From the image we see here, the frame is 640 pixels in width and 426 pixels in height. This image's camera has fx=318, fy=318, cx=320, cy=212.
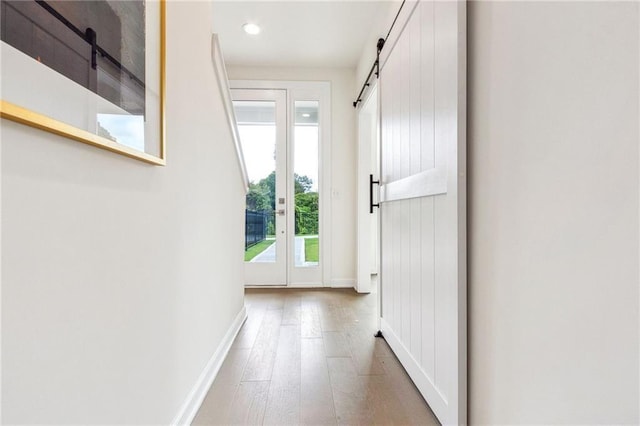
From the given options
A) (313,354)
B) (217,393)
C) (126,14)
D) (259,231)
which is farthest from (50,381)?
(259,231)

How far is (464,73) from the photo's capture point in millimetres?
1090

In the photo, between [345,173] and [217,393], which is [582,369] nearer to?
[217,393]

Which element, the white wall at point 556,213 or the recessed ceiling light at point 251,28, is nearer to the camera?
the white wall at point 556,213

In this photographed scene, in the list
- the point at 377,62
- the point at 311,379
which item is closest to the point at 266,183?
the point at 377,62

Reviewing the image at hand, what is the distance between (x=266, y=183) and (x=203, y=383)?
252cm

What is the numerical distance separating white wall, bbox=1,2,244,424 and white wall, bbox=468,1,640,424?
103cm

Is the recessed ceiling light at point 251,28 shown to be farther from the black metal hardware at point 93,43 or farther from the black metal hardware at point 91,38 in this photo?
the black metal hardware at point 93,43

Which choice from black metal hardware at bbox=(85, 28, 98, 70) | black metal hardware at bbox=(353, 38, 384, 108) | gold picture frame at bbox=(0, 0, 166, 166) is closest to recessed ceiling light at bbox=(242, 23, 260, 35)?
black metal hardware at bbox=(353, 38, 384, 108)

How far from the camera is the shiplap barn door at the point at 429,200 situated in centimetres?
110

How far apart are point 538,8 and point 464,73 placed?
0.32m

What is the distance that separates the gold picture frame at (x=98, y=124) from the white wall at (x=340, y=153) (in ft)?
8.83

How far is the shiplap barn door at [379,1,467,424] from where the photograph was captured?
3.61 ft

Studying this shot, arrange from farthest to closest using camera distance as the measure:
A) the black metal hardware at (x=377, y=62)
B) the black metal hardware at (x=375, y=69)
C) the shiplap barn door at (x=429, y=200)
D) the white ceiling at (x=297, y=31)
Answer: the white ceiling at (x=297, y=31)
the black metal hardware at (x=375, y=69)
the black metal hardware at (x=377, y=62)
the shiplap barn door at (x=429, y=200)

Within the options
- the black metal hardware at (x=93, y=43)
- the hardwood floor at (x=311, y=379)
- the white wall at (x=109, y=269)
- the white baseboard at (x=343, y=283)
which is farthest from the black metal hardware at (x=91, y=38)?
the white baseboard at (x=343, y=283)
